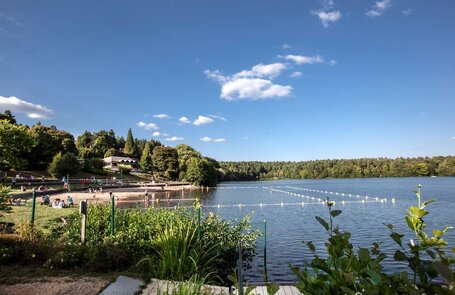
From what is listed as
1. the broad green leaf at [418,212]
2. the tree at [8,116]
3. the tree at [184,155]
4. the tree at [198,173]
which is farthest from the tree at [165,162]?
the broad green leaf at [418,212]

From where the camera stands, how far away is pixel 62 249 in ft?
26.3

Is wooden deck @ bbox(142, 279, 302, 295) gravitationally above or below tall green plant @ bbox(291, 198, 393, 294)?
below

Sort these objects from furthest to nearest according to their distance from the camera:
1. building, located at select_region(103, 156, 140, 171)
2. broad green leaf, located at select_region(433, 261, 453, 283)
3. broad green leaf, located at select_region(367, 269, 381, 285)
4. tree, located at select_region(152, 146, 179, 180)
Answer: tree, located at select_region(152, 146, 179, 180)
building, located at select_region(103, 156, 140, 171)
broad green leaf, located at select_region(367, 269, 381, 285)
broad green leaf, located at select_region(433, 261, 453, 283)

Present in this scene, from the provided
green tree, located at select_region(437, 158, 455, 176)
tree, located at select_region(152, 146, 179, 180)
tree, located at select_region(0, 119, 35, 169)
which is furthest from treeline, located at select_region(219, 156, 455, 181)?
tree, located at select_region(0, 119, 35, 169)

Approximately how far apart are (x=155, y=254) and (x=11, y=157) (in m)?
24.9

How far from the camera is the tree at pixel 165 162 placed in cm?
10100

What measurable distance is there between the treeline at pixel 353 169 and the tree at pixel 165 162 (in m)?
49.6

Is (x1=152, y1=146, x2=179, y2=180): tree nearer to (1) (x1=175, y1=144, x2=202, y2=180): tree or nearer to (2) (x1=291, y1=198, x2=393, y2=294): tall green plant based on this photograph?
(1) (x1=175, y1=144, x2=202, y2=180): tree

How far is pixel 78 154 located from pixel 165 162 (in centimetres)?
2440

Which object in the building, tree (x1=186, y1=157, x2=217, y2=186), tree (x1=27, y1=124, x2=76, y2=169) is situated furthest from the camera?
the building

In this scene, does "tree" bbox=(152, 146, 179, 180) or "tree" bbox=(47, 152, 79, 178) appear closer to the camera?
"tree" bbox=(47, 152, 79, 178)

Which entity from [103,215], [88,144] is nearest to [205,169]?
[88,144]

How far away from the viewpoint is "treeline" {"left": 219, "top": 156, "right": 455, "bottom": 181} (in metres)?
144

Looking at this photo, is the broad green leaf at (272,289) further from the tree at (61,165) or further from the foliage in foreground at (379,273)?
the tree at (61,165)
